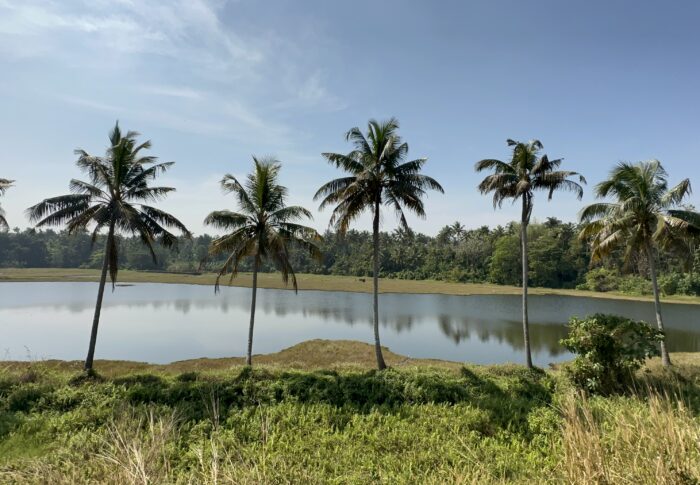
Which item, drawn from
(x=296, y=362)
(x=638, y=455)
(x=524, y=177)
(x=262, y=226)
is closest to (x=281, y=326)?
(x=296, y=362)

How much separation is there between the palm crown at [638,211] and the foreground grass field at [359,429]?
5882 millimetres

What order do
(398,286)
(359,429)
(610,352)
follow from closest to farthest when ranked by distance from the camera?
(359,429), (610,352), (398,286)

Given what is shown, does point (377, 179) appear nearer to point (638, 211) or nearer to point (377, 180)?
point (377, 180)

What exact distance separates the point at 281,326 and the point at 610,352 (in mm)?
28389

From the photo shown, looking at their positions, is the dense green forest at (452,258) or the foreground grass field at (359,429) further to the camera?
the dense green forest at (452,258)

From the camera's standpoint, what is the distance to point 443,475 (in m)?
6.44

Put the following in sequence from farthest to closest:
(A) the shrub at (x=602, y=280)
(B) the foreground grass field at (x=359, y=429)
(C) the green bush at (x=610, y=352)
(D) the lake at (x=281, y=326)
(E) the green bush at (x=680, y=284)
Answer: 1. (A) the shrub at (x=602, y=280)
2. (E) the green bush at (x=680, y=284)
3. (D) the lake at (x=281, y=326)
4. (C) the green bush at (x=610, y=352)
5. (B) the foreground grass field at (x=359, y=429)

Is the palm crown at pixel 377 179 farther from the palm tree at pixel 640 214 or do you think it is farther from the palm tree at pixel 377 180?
the palm tree at pixel 640 214

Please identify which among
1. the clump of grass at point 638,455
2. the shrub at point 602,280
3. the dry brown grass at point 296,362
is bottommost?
the dry brown grass at point 296,362

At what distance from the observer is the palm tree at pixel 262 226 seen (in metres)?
17.8

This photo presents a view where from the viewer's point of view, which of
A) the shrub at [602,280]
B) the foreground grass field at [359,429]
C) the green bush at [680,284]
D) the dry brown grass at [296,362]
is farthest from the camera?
the shrub at [602,280]

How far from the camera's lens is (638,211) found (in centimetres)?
1666

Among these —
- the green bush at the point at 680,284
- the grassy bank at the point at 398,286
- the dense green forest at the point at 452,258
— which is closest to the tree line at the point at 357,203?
the dense green forest at the point at 452,258

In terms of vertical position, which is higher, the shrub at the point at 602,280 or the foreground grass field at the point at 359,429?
the shrub at the point at 602,280
